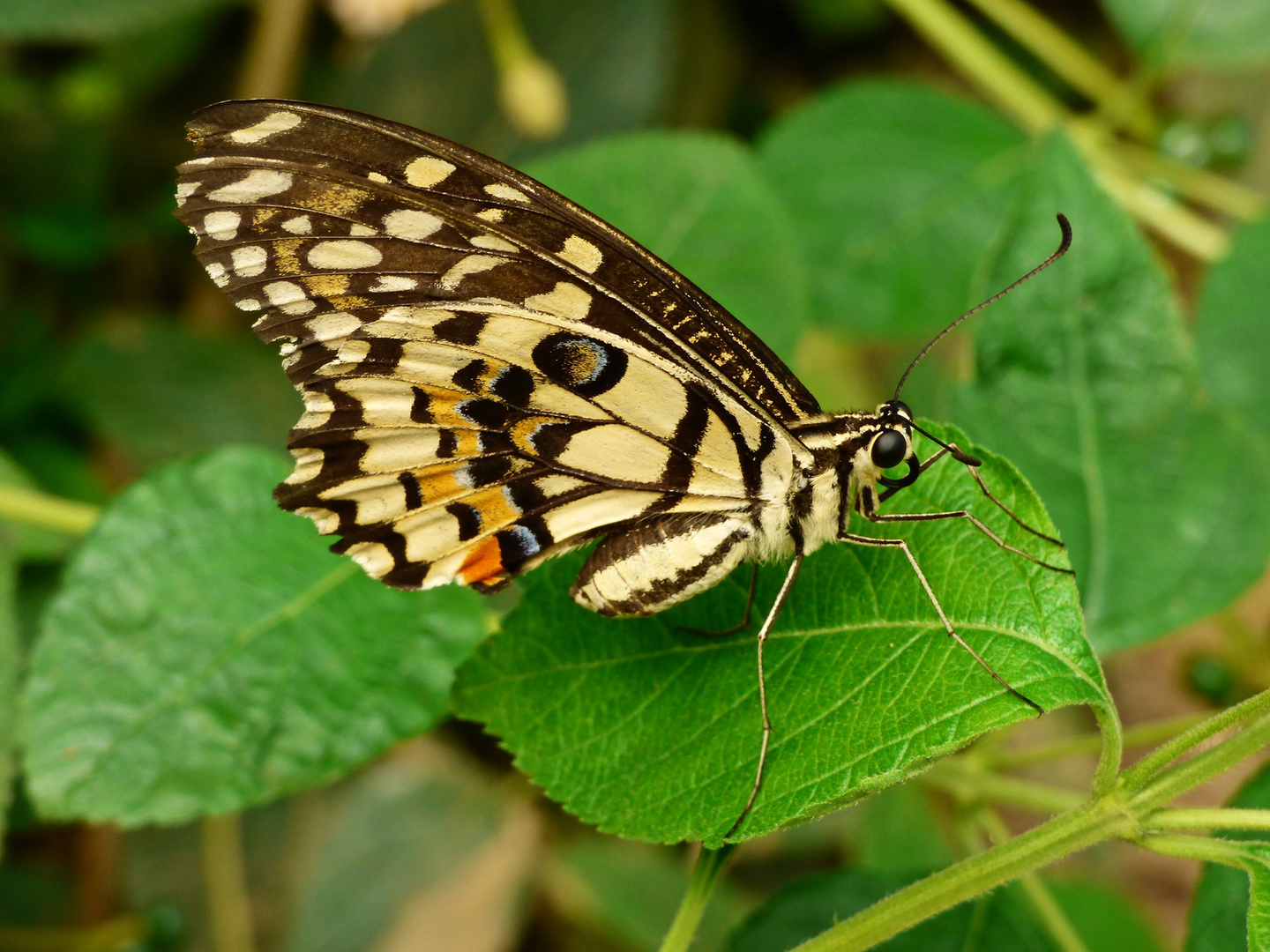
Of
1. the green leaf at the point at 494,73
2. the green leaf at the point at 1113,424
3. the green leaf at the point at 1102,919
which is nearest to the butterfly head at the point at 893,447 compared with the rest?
the green leaf at the point at 1113,424

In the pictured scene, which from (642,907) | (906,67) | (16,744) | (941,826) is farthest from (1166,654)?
(16,744)

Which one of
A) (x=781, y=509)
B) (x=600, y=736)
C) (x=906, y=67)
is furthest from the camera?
(x=906, y=67)

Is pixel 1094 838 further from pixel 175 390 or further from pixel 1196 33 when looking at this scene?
pixel 175 390

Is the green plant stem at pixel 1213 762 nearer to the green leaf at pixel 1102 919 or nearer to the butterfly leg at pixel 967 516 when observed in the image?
the butterfly leg at pixel 967 516

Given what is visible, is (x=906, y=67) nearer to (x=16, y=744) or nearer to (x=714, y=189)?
(x=714, y=189)

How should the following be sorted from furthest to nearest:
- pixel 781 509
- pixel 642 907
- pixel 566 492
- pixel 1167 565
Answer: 1. pixel 642 907
2. pixel 1167 565
3. pixel 566 492
4. pixel 781 509

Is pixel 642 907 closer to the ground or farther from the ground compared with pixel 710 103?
closer to the ground

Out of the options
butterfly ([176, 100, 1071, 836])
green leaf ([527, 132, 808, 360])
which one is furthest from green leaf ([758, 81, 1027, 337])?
butterfly ([176, 100, 1071, 836])
